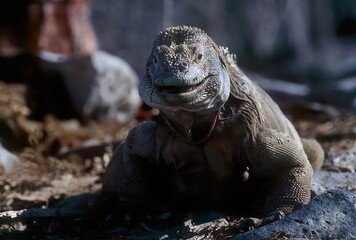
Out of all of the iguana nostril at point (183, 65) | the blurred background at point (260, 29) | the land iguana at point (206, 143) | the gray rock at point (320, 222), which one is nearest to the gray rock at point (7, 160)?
the land iguana at point (206, 143)

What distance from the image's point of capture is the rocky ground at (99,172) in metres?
5.33

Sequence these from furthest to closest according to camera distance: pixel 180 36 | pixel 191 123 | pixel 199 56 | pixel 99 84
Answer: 1. pixel 99 84
2. pixel 191 123
3. pixel 180 36
4. pixel 199 56

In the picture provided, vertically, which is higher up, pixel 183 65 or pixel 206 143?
pixel 183 65

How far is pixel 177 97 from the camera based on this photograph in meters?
5.36

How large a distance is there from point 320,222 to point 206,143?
1218 mm

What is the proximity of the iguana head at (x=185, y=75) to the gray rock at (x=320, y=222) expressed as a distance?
3.18 ft

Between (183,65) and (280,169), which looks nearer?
(183,65)

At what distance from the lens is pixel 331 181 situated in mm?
7145

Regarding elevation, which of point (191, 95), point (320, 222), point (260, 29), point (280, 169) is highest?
point (191, 95)

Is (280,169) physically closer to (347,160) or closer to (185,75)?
(185,75)

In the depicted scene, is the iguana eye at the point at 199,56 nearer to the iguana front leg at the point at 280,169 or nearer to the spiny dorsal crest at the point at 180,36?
the spiny dorsal crest at the point at 180,36

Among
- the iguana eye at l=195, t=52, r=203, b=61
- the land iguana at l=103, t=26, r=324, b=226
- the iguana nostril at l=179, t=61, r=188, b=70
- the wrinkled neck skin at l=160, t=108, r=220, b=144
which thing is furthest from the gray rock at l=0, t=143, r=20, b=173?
the iguana nostril at l=179, t=61, r=188, b=70

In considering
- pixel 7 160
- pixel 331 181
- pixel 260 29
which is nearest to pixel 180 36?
pixel 331 181

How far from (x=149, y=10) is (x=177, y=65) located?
20825mm
